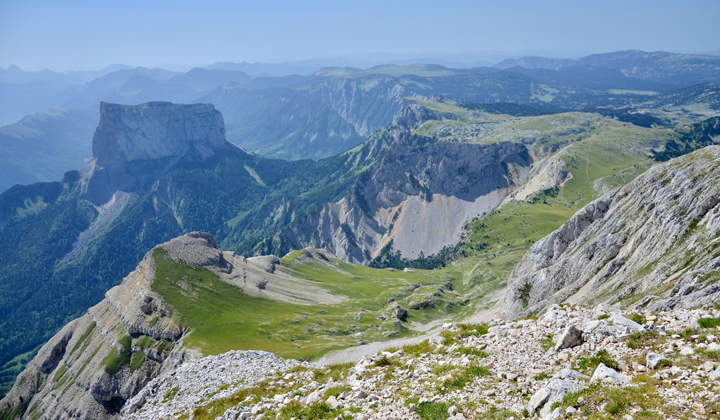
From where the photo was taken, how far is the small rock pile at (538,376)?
57.8 feet

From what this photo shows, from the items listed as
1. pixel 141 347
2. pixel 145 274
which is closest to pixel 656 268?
pixel 141 347

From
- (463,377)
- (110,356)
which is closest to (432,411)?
(463,377)

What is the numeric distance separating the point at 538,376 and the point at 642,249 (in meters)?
66.6

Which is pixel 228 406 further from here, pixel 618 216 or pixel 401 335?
pixel 401 335

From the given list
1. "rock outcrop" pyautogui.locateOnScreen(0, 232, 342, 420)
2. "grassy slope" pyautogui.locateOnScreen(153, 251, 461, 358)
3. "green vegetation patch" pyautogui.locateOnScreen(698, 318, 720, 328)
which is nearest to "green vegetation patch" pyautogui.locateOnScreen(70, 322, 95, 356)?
"rock outcrop" pyautogui.locateOnScreen(0, 232, 342, 420)

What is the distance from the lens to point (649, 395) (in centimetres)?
1723

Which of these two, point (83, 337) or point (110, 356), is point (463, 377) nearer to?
point (110, 356)

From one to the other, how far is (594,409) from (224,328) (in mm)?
127196

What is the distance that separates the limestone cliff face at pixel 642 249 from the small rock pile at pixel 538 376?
1052 inches

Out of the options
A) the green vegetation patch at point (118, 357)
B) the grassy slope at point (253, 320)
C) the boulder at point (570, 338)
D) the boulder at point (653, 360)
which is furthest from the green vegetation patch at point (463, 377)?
the green vegetation patch at point (118, 357)

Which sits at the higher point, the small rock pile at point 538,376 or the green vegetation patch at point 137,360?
the small rock pile at point 538,376

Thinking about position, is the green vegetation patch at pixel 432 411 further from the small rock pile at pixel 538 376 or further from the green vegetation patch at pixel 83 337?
the green vegetation patch at pixel 83 337

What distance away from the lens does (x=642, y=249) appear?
237 feet

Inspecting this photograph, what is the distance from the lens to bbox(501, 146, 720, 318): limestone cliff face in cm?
5347
